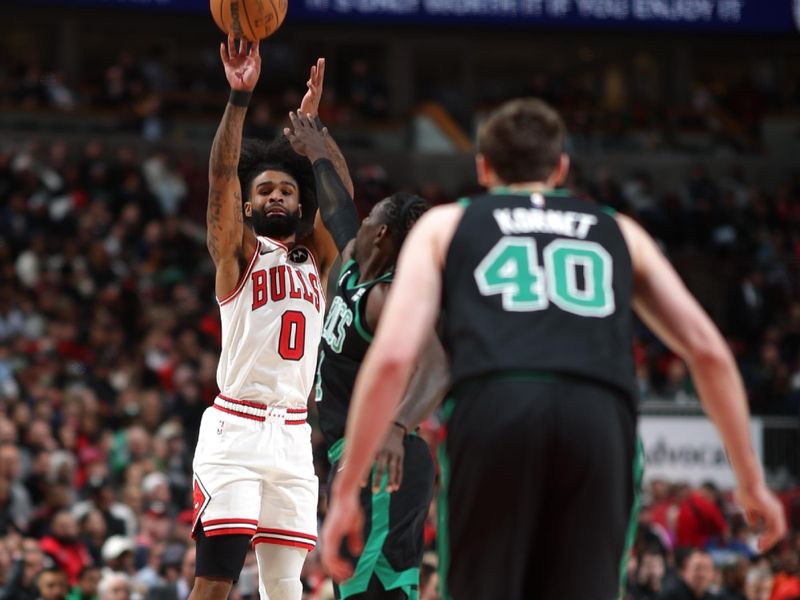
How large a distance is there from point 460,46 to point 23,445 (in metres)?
16.0

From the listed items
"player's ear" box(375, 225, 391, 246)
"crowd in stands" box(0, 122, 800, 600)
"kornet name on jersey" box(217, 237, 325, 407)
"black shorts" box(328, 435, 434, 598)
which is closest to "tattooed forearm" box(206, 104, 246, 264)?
"kornet name on jersey" box(217, 237, 325, 407)

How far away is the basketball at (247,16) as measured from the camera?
6629 mm

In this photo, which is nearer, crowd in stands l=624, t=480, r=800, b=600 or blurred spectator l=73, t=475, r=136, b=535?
crowd in stands l=624, t=480, r=800, b=600

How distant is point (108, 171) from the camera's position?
19922mm

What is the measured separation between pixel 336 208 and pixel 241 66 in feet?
2.99

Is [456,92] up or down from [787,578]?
up

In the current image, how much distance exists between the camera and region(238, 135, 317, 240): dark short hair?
7.05 meters

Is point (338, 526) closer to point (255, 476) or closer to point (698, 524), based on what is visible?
point (255, 476)

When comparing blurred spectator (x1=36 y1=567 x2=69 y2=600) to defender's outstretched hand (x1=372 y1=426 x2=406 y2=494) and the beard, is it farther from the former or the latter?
defender's outstretched hand (x1=372 y1=426 x2=406 y2=494)

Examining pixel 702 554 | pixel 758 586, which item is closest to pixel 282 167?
pixel 702 554

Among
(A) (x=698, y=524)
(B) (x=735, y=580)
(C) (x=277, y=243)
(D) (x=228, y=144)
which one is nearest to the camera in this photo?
(D) (x=228, y=144)

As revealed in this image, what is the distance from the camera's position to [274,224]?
22.5ft

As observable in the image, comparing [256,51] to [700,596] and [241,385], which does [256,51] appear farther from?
[700,596]

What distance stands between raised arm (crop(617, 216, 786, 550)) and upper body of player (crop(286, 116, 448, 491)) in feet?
7.49
